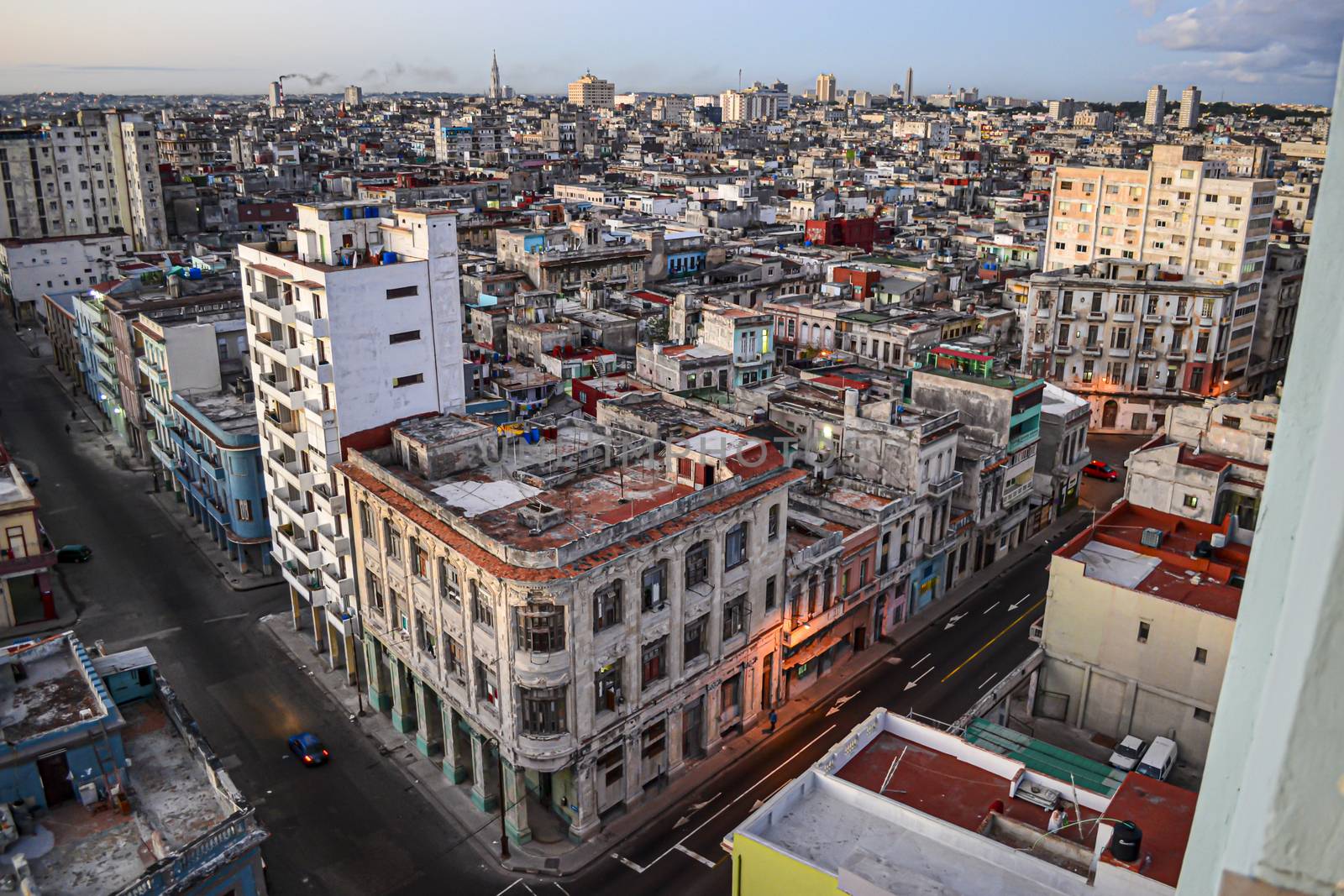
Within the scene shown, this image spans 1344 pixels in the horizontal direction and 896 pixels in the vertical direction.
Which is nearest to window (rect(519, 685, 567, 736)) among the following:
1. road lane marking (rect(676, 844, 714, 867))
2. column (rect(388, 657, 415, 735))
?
road lane marking (rect(676, 844, 714, 867))

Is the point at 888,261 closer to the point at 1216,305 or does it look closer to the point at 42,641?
the point at 1216,305

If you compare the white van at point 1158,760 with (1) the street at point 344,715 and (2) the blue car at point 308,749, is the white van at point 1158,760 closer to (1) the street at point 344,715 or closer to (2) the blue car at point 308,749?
(1) the street at point 344,715

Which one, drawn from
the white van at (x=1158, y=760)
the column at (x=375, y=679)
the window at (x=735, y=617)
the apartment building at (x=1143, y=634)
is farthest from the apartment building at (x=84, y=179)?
the white van at (x=1158, y=760)

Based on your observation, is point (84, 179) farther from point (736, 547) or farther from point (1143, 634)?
point (1143, 634)

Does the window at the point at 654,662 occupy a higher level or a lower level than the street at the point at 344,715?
higher

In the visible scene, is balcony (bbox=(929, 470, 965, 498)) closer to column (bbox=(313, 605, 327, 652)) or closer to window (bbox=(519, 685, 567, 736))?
window (bbox=(519, 685, 567, 736))

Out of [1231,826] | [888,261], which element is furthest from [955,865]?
[888,261]
